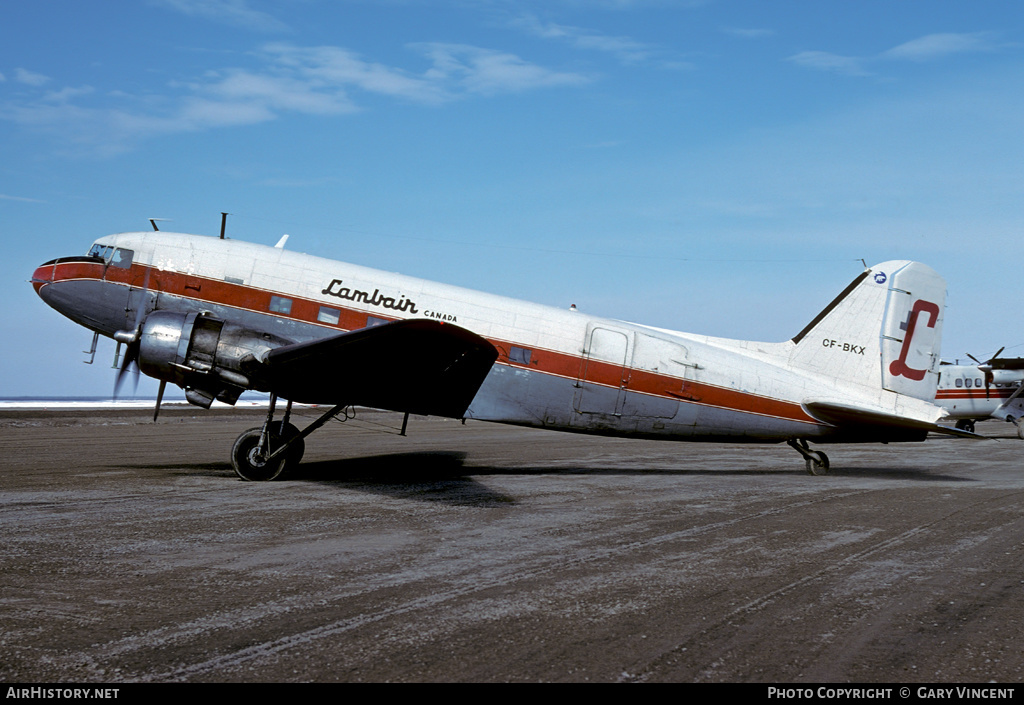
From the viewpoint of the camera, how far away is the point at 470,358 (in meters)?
12.9

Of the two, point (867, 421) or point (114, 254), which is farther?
point (867, 421)

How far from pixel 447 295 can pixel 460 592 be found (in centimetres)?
934

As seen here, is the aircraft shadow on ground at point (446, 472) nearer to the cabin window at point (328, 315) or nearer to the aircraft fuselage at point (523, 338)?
the aircraft fuselage at point (523, 338)

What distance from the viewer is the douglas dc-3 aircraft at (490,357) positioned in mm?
13500

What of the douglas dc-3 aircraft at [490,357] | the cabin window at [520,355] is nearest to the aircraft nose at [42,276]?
the douglas dc-3 aircraft at [490,357]

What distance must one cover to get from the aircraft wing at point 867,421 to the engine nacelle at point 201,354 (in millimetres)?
11229

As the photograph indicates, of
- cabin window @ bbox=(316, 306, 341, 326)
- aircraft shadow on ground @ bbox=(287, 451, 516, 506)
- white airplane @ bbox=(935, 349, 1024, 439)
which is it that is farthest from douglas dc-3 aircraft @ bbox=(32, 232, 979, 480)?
white airplane @ bbox=(935, 349, 1024, 439)

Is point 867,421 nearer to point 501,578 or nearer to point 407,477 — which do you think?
point 407,477

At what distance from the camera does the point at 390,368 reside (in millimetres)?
13094

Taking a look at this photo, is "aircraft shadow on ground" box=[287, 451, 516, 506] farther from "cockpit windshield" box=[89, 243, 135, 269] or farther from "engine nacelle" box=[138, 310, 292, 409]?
"cockpit windshield" box=[89, 243, 135, 269]

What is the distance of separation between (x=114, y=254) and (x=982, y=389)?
130ft

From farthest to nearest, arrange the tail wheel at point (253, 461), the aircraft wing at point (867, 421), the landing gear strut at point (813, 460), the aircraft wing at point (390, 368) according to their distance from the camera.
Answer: the landing gear strut at point (813, 460) < the aircraft wing at point (867, 421) < the tail wheel at point (253, 461) < the aircraft wing at point (390, 368)

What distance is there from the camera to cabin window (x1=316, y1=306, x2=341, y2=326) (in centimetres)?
1463

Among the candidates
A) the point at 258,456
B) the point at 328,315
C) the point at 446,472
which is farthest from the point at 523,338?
the point at 258,456
